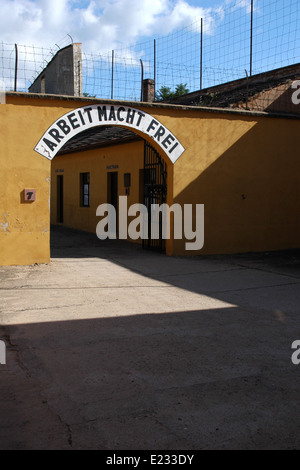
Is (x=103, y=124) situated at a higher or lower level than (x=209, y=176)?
higher

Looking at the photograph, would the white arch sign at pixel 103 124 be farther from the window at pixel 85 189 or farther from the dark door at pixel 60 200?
the dark door at pixel 60 200

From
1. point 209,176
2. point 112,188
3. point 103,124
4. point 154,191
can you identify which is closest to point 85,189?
point 112,188

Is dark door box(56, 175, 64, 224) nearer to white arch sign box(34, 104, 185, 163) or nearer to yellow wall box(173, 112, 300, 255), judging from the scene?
yellow wall box(173, 112, 300, 255)

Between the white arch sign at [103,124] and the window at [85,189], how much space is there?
806cm

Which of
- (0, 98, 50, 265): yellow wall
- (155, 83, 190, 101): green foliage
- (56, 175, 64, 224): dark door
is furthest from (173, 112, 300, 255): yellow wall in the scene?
(155, 83, 190, 101): green foliage

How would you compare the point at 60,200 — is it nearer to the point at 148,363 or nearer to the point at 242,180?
the point at 242,180

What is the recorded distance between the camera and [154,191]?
1371 centimetres

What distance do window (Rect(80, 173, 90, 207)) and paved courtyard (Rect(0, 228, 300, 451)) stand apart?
410 inches

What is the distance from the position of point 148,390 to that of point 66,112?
8173 millimetres

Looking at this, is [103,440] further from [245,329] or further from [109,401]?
[245,329]

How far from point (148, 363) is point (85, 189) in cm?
1590

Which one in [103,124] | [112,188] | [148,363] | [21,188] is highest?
[103,124]

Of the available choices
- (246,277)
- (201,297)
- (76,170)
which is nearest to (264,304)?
(201,297)

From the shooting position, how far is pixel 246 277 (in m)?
10.2
